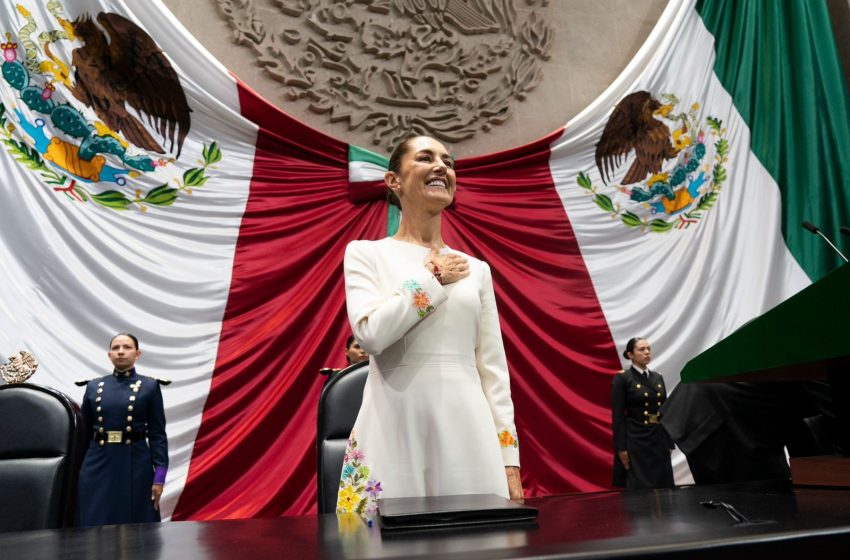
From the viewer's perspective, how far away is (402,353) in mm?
1096

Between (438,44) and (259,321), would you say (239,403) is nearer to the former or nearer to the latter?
(259,321)

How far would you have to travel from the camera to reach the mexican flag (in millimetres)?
3424

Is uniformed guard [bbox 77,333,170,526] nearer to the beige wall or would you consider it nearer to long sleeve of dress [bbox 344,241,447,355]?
the beige wall

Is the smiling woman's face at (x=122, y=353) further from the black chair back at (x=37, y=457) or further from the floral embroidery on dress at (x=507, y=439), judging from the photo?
the floral embroidery on dress at (x=507, y=439)

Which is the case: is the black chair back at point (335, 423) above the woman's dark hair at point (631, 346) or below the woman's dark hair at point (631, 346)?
below

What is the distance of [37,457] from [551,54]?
4466 mm

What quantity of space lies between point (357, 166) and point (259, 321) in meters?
1.07

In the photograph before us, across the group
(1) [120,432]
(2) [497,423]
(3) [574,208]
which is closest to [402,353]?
(2) [497,423]

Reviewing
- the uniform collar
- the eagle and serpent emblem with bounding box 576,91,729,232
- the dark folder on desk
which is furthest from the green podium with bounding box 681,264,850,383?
the eagle and serpent emblem with bounding box 576,91,729,232

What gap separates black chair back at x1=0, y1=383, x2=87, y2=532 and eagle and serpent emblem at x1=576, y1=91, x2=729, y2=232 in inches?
152

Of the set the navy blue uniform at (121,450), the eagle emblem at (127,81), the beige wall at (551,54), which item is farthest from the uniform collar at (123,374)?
the beige wall at (551,54)

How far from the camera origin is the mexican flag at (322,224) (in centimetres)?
342

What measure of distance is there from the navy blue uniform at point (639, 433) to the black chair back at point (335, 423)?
2.82 meters

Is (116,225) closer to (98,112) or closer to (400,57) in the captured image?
(98,112)
